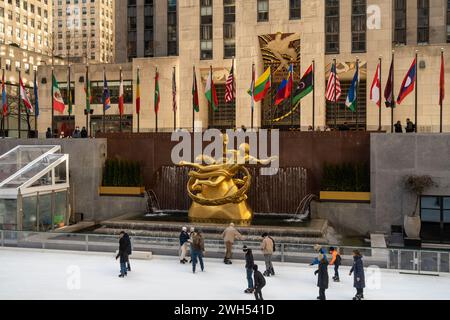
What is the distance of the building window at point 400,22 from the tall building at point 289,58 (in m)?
14.9

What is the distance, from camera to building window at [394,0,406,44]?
56469 millimetres

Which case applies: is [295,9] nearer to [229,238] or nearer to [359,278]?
[229,238]

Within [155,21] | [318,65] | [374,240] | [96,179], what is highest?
[155,21]

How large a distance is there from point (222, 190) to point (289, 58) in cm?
2181

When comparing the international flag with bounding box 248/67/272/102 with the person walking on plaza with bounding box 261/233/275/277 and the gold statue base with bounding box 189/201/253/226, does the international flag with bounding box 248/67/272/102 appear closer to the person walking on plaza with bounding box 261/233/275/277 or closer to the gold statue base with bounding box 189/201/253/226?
the gold statue base with bounding box 189/201/253/226

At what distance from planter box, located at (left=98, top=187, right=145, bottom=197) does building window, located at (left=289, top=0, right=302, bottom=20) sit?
20.8 metres

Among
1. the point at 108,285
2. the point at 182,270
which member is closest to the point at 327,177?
the point at 182,270

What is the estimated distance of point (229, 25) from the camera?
43.9m

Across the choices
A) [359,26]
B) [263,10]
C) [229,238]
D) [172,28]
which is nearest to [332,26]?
[359,26]

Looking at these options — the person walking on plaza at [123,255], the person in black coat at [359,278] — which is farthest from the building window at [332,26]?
the person in black coat at [359,278]

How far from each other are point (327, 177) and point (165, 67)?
2372cm

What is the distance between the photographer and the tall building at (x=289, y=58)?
132ft
